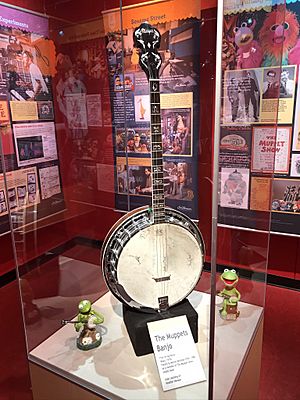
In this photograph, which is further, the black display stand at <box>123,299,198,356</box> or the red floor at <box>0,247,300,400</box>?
the red floor at <box>0,247,300,400</box>

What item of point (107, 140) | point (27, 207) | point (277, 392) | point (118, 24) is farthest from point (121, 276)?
point (118, 24)

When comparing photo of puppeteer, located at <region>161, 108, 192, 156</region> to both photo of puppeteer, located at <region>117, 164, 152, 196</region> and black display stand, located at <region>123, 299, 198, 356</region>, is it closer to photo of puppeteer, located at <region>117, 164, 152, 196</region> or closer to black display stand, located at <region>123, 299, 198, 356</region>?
photo of puppeteer, located at <region>117, 164, 152, 196</region>

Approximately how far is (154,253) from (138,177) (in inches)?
27.2

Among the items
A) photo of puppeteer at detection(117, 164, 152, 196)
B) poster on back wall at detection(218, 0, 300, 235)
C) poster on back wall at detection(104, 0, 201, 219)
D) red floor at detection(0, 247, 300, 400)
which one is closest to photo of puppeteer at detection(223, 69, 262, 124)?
poster on back wall at detection(218, 0, 300, 235)

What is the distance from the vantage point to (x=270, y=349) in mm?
1890

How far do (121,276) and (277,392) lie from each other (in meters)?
1.02

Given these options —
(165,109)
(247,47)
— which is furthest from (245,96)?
(165,109)

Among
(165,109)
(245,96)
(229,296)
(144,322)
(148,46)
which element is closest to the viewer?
(148,46)

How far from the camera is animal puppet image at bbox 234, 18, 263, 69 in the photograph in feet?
3.97

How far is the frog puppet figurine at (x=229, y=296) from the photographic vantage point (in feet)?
4.72

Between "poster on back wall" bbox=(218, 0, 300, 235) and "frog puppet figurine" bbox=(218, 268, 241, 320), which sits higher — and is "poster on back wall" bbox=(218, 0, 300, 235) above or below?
above

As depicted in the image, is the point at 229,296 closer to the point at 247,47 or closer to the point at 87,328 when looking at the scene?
the point at 87,328

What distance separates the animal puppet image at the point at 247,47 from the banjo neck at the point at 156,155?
0.33 meters
